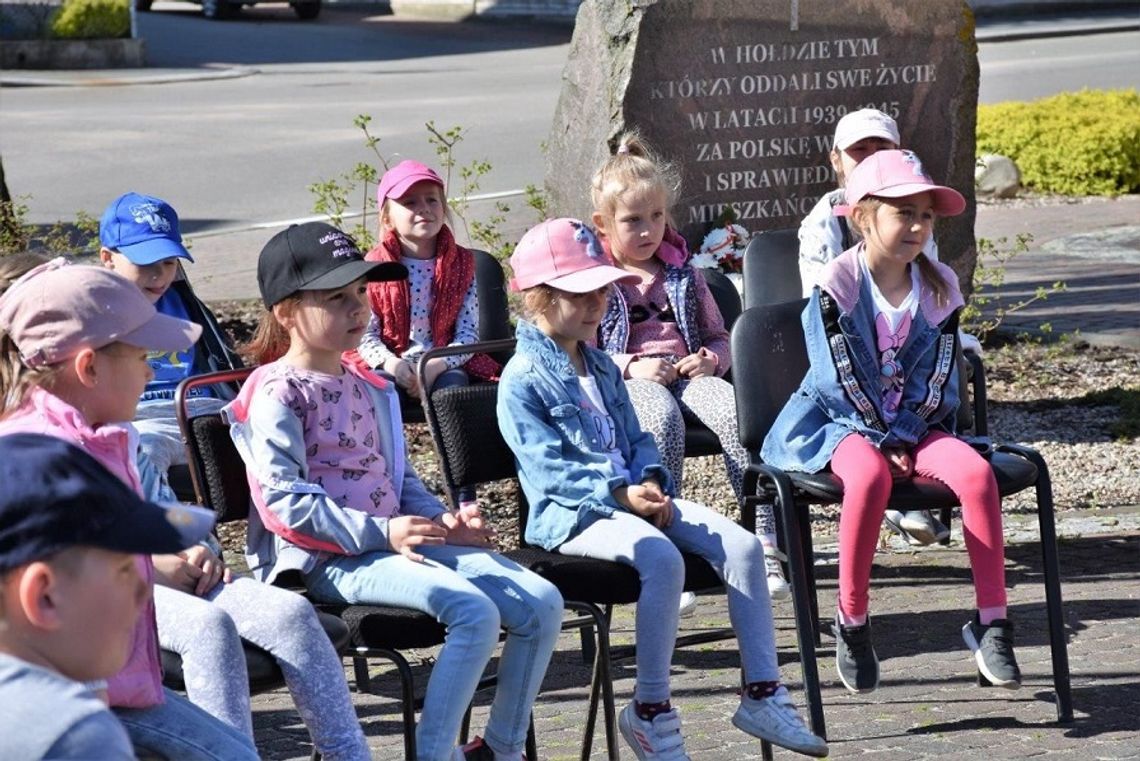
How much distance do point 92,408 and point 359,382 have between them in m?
1.01

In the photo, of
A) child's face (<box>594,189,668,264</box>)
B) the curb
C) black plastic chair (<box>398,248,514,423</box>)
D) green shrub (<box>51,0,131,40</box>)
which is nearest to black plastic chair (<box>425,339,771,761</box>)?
child's face (<box>594,189,668,264</box>)

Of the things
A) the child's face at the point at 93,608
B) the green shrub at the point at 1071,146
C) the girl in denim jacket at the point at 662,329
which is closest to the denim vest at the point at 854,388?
the girl in denim jacket at the point at 662,329

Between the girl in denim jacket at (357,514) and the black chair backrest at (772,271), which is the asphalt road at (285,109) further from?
the girl in denim jacket at (357,514)

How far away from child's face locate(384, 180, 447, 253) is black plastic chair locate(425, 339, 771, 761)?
899 millimetres

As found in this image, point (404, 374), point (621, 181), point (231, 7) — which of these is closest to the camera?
point (621, 181)

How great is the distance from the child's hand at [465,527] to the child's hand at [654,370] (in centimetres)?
141

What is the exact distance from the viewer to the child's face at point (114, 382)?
3418 mm

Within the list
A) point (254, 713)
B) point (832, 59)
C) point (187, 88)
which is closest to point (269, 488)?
point (254, 713)

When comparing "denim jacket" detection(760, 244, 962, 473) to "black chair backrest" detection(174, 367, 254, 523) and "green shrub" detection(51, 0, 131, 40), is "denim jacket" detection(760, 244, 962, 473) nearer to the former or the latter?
"black chair backrest" detection(174, 367, 254, 523)

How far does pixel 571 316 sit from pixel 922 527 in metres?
2.03

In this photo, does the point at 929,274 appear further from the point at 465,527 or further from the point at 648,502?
the point at 465,527

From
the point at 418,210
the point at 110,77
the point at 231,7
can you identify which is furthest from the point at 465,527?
the point at 231,7

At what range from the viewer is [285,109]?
2098 cm

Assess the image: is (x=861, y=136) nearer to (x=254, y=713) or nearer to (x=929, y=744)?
(x=929, y=744)
